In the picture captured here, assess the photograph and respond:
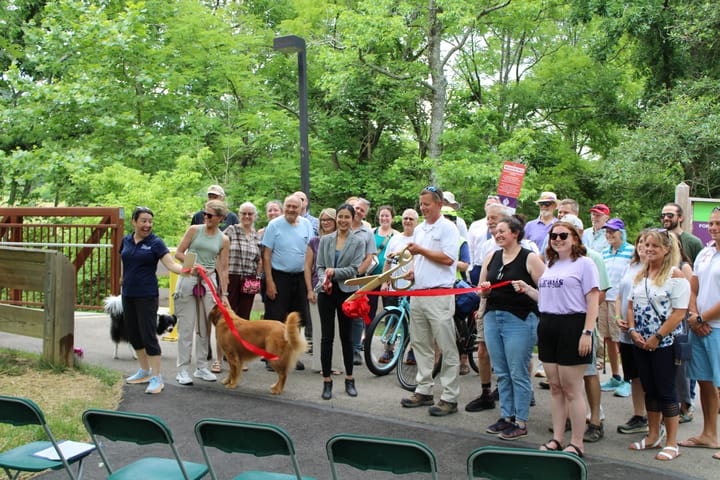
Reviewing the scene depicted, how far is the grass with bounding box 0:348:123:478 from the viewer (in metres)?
5.41

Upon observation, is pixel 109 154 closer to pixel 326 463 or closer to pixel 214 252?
pixel 214 252

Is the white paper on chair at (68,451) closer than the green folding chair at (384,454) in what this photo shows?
No

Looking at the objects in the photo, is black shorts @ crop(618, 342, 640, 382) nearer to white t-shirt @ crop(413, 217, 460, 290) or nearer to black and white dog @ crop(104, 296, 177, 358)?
white t-shirt @ crop(413, 217, 460, 290)

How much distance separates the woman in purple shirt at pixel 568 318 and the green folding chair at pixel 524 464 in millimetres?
2230

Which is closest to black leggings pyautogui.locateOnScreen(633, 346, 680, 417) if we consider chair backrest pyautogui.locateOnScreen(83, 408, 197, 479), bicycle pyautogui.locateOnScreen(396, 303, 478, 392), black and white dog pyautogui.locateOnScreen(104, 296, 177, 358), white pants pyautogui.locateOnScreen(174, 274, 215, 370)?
bicycle pyautogui.locateOnScreen(396, 303, 478, 392)

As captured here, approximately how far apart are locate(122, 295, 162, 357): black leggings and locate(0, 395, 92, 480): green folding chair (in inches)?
113

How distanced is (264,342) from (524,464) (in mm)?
4398

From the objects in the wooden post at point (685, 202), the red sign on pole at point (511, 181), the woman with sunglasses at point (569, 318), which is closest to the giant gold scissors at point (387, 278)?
the woman with sunglasses at point (569, 318)

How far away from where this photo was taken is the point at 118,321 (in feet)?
25.6

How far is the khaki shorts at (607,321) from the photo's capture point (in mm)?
7219

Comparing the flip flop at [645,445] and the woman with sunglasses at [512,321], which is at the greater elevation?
the woman with sunglasses at [512,321]

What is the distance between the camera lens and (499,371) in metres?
5.64

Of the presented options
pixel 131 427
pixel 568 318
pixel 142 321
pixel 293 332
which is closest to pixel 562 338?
pixel 568 318

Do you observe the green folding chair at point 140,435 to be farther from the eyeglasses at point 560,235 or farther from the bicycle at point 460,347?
the bicycle at point 460,347
